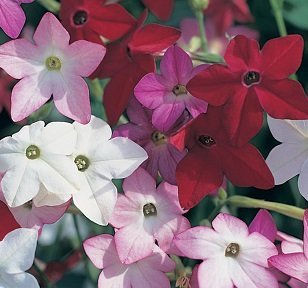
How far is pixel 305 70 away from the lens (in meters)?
1.26

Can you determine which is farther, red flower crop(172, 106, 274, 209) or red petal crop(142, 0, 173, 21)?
red petal crop(142, 0, 173, 21)

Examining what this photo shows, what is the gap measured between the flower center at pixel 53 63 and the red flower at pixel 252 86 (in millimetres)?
126

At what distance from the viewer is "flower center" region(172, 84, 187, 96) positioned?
2.68ft

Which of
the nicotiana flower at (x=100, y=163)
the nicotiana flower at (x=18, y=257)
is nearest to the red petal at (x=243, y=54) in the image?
the nicotiana flower at (x=100, y=163)

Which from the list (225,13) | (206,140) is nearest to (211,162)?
(206,140)

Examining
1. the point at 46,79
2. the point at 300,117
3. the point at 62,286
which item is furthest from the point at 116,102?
the point at 62,286

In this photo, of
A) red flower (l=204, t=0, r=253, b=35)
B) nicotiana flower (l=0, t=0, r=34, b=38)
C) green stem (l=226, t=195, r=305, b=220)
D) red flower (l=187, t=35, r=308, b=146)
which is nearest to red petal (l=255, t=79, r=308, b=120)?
red flower (l=187, t=35, r=308, b=146)

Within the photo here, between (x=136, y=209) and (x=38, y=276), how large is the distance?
5.8 inches

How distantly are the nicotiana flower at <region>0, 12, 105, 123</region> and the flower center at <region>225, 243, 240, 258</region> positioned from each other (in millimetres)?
162

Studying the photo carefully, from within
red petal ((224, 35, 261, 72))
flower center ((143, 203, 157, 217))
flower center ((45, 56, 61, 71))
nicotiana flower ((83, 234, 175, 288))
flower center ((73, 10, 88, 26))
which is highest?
red petal ((224, 35, 261, 72))

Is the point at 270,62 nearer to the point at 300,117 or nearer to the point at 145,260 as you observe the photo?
the point at 300,117

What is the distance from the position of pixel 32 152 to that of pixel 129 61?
14 centimetres

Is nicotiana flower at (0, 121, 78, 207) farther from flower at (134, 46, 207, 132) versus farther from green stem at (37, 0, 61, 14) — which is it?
green stem at (37, 0, 61, 14)

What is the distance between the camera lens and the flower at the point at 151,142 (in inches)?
32.2
